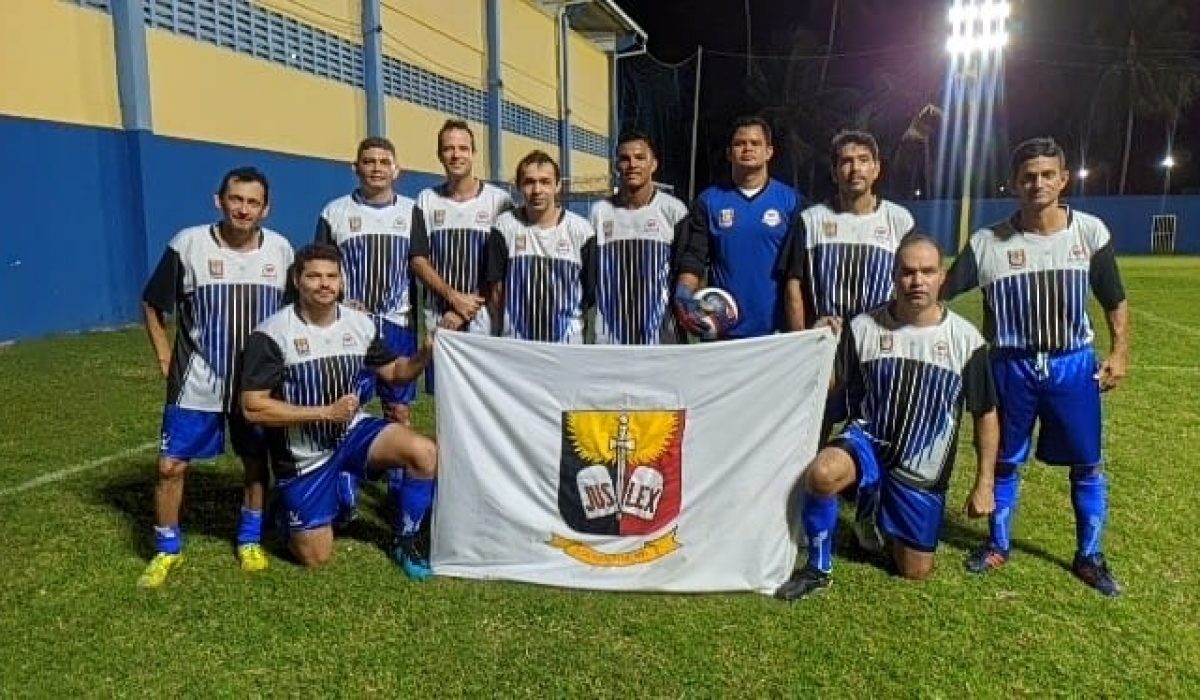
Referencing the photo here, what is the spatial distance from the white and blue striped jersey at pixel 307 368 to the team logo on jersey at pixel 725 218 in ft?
5.43

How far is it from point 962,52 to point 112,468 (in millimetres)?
19305

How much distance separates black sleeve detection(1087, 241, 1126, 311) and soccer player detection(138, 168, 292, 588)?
3.44 metres

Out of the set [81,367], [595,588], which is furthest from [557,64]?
[595,588]

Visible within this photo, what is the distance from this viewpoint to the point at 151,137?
12891 mm

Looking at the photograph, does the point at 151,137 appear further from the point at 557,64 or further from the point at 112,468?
the point at 557,64

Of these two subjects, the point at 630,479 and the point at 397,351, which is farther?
the point at 397,351

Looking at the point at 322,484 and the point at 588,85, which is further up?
the point at 588,85

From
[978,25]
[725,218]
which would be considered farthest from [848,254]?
[978,25]

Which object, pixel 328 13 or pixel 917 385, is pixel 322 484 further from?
pixel 328 13

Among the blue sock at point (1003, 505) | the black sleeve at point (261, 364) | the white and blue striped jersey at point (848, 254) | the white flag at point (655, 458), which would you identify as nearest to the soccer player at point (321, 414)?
the black sleeve at point (261, 364)

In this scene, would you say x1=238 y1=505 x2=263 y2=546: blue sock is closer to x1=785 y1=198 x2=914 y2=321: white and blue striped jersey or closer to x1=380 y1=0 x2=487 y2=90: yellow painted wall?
x1=785 y1=198 x2=914 y2=321: white and blue striped jersey

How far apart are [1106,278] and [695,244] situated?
69.6 inches

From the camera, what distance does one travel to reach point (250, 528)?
14.3ft

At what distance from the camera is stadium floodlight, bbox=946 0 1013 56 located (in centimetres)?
1984
